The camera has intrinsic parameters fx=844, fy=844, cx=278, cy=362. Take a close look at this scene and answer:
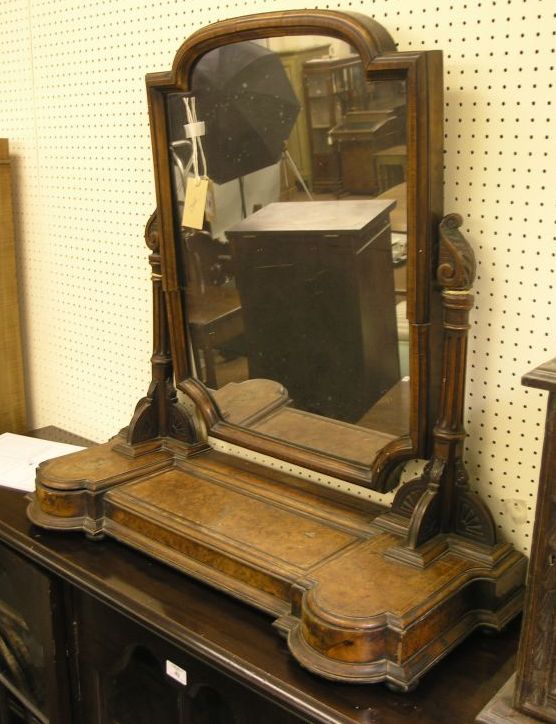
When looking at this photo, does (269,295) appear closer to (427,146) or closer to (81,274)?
(427,146)

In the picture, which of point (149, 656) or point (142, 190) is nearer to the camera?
point (149, 656)

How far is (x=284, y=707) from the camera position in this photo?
45.9 inches

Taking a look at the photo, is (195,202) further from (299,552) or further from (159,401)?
(299,552)

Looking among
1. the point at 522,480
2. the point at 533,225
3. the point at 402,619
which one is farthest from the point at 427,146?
the point at 402,619

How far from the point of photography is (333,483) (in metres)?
1.60

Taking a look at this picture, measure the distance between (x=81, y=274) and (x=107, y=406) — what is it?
334 millimetres

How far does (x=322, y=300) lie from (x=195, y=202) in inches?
13.7

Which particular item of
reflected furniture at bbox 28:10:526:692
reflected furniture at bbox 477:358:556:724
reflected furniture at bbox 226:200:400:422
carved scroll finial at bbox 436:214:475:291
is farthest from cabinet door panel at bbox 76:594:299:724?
carved scroll finial at bbox 436:214:475:291

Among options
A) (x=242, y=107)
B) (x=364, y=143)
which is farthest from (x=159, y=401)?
(x=364, y=143)

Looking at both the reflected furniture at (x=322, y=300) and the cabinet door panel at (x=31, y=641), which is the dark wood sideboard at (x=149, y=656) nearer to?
the cabinet door panel at (x=31, y=641)

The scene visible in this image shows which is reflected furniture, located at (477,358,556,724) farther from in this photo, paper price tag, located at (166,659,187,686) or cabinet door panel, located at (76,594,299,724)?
paper price tag, located at (166,659,187,686)

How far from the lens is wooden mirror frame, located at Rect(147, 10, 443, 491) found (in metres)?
1.21

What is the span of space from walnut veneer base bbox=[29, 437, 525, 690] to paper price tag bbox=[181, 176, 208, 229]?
18.3 inches

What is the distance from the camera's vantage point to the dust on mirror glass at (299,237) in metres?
1.31
